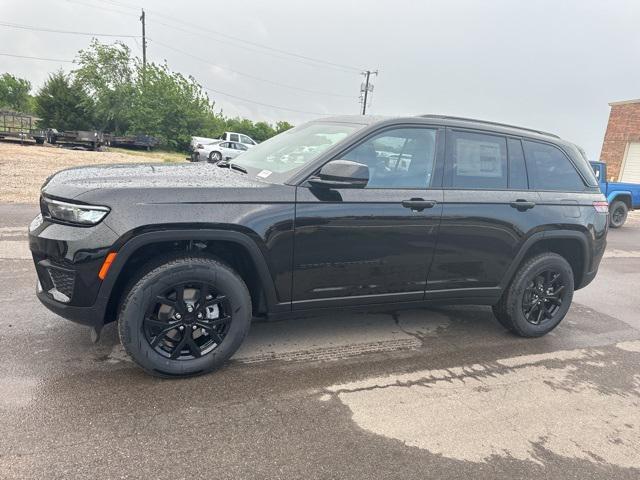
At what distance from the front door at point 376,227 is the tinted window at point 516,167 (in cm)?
77

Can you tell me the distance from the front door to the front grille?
4.47 ft

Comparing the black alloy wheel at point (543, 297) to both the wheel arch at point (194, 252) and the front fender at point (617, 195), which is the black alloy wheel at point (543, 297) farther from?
the front fender at point (617, 195)

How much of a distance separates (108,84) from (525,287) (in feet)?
132

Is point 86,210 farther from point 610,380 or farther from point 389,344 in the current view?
point 610,380

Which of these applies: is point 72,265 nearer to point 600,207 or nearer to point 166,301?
point 166,301

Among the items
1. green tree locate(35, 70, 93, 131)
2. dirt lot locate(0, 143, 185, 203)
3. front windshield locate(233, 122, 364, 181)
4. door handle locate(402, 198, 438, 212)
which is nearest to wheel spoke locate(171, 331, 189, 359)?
front windshield locate(233, 122, 364, 181)

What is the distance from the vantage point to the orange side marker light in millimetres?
2637

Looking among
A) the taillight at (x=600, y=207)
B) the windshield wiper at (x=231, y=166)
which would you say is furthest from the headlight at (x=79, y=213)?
the taillight at (x=600, y=207)

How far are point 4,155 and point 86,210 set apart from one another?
1771 cm

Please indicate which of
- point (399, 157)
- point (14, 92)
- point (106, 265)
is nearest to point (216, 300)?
→ point (106, 265)

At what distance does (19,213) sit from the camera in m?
8.02

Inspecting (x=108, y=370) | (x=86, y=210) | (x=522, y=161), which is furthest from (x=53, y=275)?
(x=522, y=161)

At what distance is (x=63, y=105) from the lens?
35.7 m

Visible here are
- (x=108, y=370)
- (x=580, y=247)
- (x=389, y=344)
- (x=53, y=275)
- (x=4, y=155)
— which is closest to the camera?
(x=53, y=275)
